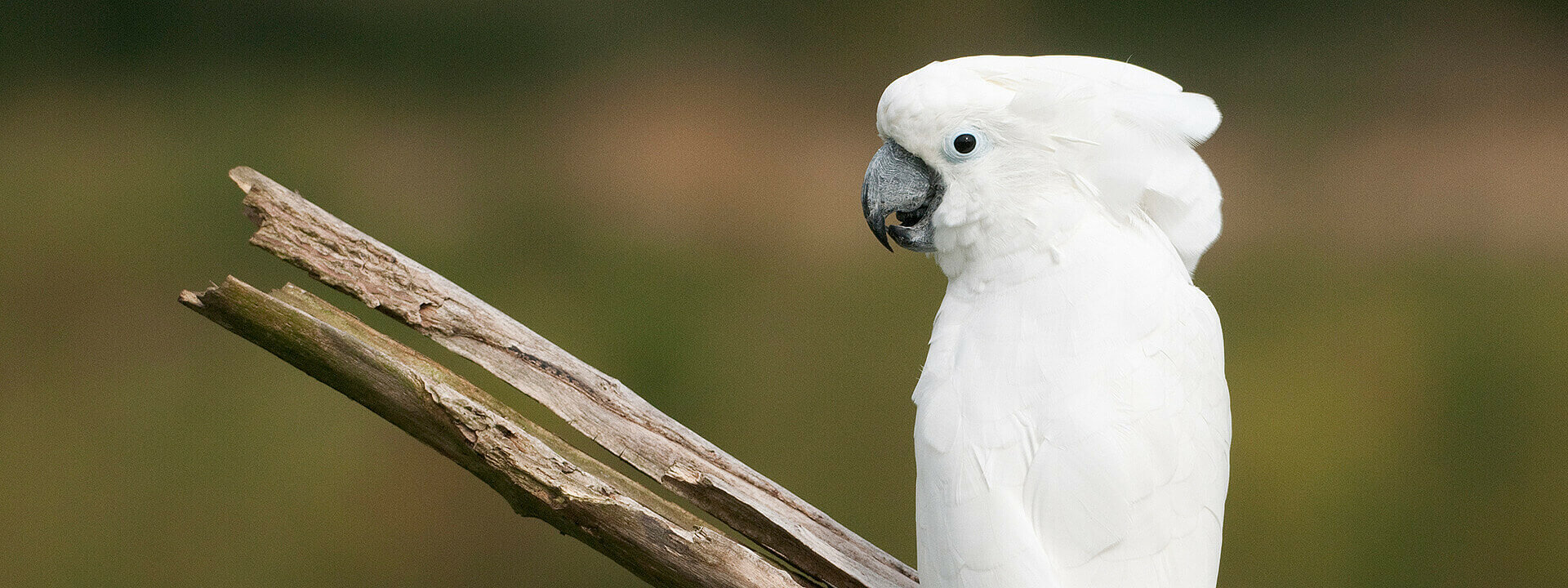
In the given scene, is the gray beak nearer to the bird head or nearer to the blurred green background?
the bird head

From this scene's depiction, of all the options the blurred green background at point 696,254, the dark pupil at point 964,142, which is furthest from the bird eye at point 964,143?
the blurred green background at point 696,254

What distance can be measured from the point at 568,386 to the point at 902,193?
1.95 feet

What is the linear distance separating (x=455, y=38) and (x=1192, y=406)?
2380mm

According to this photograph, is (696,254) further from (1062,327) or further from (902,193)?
(1062,327)

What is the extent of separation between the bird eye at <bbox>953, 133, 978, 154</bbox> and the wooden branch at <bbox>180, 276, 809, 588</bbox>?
2.06 ft

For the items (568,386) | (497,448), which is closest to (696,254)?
(568,386)

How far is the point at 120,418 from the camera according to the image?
2850mm

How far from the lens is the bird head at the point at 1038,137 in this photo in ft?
4.28

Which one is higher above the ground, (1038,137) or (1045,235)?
(1038,137)

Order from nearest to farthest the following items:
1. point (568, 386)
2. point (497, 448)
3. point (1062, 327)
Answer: point (1062, 327)
point (497, 448)
point (568, 386)

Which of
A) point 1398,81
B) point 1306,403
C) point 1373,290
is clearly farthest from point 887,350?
point 1398,81

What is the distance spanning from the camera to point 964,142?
1.32m

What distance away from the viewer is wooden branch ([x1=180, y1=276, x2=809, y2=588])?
1.38 m

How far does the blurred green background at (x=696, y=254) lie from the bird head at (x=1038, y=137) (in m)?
1.56
